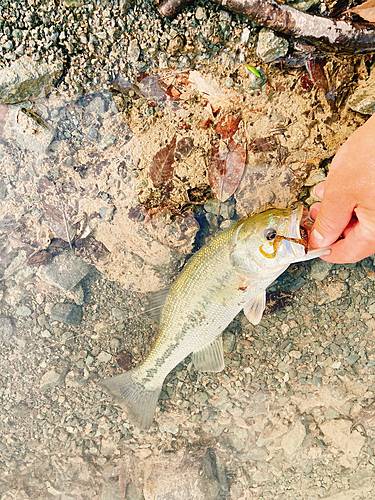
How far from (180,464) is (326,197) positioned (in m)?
3.24

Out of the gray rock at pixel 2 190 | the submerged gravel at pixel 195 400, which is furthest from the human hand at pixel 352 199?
the gray rock at pixel 2 190

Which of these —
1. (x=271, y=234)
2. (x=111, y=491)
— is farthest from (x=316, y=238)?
(x=111, y=491)

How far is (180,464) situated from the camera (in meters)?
3.67

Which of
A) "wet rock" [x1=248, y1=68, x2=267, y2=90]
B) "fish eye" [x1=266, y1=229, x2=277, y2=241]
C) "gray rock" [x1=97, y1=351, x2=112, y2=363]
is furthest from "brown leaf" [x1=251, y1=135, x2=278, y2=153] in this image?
"gray rock" [x1=97, y1=351, x2=112, y2=363]

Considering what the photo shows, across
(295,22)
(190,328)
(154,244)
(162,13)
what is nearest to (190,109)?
(162,13)

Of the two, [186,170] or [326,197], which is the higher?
[186,170]

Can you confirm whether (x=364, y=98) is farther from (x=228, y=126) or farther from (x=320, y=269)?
(x=320, y=269)

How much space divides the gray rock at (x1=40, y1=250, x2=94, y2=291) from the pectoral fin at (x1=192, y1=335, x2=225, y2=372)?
1415 millimetres

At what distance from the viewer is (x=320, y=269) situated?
3328 millimetres

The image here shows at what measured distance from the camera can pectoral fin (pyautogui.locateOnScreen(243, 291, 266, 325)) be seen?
3.09 metres

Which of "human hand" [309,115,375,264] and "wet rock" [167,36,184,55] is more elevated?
"wet rock" [167,36,184,55]

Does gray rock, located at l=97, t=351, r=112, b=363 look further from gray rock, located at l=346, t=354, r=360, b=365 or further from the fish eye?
gray rock, located at l=346, t=354, r=360, b=365

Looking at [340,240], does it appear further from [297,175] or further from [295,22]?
[295,22]

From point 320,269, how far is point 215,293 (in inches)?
46.3
